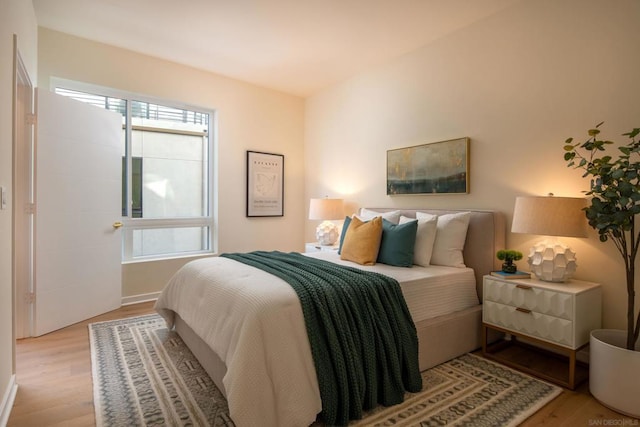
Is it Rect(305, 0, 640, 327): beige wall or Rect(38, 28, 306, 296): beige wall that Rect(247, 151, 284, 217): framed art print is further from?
Rect(305, 0, 640, 327): beige wall

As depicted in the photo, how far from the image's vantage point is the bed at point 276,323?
160 cm

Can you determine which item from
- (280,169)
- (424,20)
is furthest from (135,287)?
(424,20)

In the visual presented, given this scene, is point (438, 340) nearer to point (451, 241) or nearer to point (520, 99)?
point (451, 241)

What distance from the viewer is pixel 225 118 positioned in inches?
176

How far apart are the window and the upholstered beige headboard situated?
3.18 meters

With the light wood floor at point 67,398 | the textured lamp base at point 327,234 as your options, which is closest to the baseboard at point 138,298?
the light wood floor at point 67,398

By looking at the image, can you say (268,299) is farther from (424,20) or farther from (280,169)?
(280,169)

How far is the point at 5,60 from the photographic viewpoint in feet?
6.15

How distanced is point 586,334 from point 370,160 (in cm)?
267

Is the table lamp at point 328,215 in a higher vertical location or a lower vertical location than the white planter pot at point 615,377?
higher

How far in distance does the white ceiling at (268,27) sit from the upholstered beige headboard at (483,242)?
1.77 metres

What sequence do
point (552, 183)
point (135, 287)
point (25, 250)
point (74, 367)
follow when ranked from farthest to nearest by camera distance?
1. point (135, 287)
2. point (25, 250)
3. point (552, 183)
4. point (74, 367)

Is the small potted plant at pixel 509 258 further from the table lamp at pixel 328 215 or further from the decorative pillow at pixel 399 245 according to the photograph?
the table lamp at pixel 328 215

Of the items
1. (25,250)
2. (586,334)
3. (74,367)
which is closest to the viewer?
(586,334)
